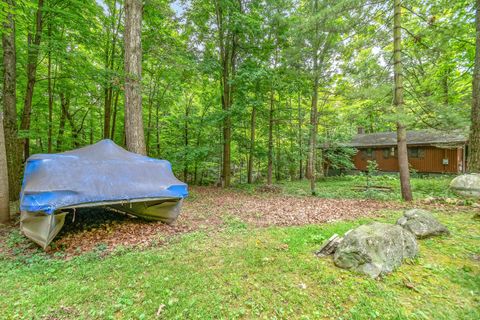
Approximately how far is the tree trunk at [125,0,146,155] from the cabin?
590 inches

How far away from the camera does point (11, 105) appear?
21.0ft

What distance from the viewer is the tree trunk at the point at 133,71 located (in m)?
6.47

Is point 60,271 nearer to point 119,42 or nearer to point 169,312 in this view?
point 169,312

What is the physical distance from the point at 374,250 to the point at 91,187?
16.5 feet

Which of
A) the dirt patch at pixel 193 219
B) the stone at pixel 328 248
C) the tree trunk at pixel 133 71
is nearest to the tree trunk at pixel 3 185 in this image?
the dirt patch at pixel 193 219

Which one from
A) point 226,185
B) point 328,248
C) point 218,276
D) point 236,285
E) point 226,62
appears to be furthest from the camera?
point 226,185

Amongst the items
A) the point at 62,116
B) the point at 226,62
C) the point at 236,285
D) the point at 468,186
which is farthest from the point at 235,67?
the point at 236,285

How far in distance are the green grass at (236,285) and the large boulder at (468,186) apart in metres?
4.32

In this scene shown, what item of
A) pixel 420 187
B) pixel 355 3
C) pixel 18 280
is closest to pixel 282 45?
pixel 355 3

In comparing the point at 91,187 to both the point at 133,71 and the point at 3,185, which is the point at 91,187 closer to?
the point at 3,185

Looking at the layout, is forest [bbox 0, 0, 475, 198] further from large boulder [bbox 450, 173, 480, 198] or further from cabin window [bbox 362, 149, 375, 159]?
cabin window [bbox 362, 149, 375, 159]

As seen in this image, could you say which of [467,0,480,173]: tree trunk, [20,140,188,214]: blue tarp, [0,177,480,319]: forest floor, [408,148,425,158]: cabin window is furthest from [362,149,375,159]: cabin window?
[20,140,188,214]: blue tarp

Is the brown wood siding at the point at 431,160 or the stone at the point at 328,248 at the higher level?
the brown wood siding at the point at 431,160

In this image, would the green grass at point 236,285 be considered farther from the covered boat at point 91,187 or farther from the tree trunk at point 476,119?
the tree trunk at point 476,119
